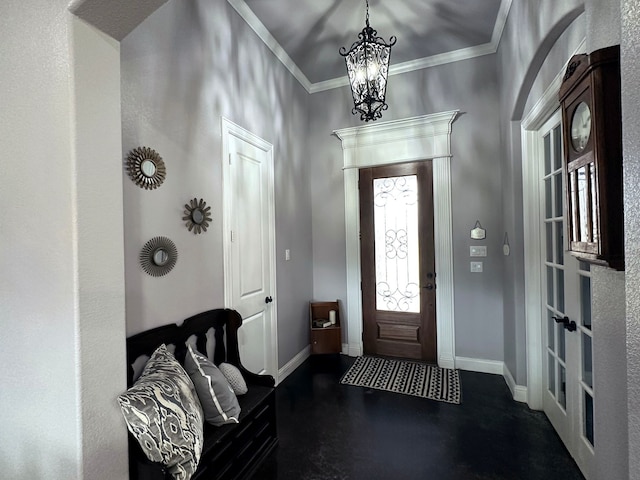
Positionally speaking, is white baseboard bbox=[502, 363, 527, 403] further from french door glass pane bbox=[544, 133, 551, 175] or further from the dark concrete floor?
french door glass pane bbox=[544, 133, 551, 175]

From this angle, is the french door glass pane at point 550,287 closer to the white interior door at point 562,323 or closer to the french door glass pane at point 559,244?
the white interior door at point 562,323

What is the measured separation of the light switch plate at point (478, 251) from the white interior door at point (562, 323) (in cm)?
84

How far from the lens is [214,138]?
7.56 feet

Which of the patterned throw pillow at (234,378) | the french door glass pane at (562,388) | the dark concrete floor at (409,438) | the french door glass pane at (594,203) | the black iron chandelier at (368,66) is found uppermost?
the black iron chandelier at (368,66)

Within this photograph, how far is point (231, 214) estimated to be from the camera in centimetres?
247

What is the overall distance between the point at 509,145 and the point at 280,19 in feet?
7.75

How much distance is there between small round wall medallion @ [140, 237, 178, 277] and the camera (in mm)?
1734

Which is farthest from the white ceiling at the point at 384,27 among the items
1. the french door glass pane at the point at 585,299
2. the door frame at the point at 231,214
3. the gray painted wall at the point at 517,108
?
the french door glass pane at the point at 585,299

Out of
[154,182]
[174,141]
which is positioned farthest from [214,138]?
[154,182]

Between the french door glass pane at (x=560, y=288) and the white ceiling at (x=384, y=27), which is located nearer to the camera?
the french door glass pane at (x=560, y=288)

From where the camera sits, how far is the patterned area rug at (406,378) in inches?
110

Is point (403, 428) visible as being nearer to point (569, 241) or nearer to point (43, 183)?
point (569, 241)

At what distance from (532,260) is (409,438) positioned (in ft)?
5.49

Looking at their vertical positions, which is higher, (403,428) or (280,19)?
(280,19)
